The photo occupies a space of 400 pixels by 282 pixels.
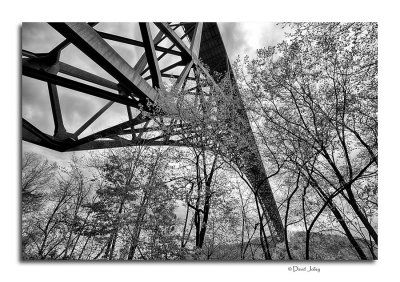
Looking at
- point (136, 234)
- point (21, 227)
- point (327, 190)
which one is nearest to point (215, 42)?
point (327, 190)

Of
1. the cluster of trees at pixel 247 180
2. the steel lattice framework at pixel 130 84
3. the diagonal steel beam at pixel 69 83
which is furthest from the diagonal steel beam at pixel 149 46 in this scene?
the cluster of trees at pixel 247 180

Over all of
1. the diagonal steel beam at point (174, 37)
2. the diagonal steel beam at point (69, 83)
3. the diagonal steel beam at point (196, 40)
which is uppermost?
the diagonal steel beam at point (196, 40)

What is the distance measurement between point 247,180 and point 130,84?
283cm

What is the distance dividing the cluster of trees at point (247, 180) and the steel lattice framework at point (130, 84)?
0.30 metres

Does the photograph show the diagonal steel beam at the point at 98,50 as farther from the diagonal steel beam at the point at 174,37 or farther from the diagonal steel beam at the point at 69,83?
the diagonal steel beam at the point at 174,37

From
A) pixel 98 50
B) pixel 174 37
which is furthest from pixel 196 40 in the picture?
pixel 98 50

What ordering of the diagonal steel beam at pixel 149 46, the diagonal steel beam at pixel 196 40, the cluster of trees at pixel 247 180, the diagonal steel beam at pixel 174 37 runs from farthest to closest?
the diagonal steel beam at pixel 196 40 < the diagonal steel beam at pixel 174 37 < the cluster of trees at pixel 247 180 < the diagonal steel beam at pixel 149 46

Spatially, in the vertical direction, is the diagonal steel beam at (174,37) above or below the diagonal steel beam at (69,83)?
above

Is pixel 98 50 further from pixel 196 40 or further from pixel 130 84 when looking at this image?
pixel 196 40

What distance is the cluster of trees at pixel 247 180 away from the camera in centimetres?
286

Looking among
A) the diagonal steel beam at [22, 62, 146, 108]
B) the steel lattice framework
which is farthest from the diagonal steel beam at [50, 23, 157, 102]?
the diagonal steel beam at [22, 62, 146, 108]

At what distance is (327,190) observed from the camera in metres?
3.22
